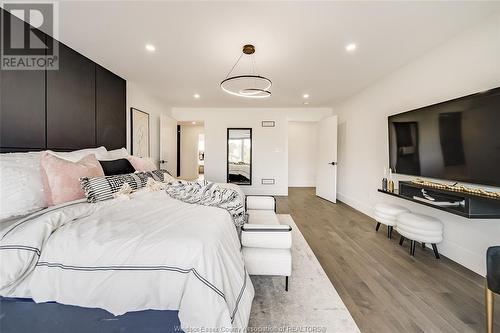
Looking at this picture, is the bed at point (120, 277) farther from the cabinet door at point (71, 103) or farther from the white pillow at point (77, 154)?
the cabinet door at point (71, 103)

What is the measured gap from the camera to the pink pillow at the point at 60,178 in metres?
1.63

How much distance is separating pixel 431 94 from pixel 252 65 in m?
→ 2.41

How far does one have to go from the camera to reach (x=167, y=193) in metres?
2.13

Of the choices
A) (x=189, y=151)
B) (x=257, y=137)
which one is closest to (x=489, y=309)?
(x=257, y=137)

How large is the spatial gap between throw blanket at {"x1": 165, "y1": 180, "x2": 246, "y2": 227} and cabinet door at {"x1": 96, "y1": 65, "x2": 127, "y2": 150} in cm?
192

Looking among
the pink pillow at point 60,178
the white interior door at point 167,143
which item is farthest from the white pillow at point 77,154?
the white interior door at point 167,143

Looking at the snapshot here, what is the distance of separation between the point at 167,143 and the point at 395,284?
5.00m

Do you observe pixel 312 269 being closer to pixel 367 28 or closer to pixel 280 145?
pixel 367 28

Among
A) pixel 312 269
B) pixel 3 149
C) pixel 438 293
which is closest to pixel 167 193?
pixel 3 149

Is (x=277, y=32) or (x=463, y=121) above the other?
(x=277, y=32)

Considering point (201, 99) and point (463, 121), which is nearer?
point (463, 121)

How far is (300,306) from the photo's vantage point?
1548 millimetres

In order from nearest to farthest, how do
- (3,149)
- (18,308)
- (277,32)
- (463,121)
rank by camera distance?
1. (18,308)
2. (3,149)
3. (463,121)
4. (277,32)

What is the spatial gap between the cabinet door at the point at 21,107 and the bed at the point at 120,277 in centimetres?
130
